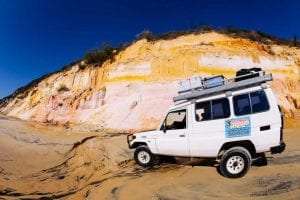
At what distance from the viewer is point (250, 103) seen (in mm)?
10641

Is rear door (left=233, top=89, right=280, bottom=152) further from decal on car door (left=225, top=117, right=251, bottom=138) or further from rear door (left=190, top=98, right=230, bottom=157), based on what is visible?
rear door (left=190, top=98, right=230, bottom=157)

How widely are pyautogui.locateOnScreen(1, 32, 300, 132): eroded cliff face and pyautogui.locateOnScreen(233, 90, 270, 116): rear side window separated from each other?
12.6 meters

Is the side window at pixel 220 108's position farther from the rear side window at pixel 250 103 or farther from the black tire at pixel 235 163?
the black tire at pixel 235 163

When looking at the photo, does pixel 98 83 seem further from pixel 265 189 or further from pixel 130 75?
pixel 265 189

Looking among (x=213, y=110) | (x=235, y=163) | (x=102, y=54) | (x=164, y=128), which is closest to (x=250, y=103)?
(x=213, y=110)

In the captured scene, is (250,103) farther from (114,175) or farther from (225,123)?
(114,175)

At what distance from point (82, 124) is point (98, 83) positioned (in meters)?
4.81

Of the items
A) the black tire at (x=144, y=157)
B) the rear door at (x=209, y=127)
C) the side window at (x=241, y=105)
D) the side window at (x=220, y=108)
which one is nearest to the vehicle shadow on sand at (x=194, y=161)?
the black tire at (x=144, y=157)

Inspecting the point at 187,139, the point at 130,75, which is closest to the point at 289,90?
the point at 130,75

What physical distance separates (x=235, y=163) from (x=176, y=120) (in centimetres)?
239

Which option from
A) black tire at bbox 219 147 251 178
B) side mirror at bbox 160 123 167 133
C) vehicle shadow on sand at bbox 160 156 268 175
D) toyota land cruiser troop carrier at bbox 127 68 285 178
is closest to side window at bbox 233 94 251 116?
toyota land cruiser troop carrier at bbox 127 68 285 178

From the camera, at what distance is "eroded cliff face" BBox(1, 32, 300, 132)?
24.5 meters

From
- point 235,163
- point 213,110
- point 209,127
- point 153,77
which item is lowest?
point 235,163

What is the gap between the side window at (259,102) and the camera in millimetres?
10375
